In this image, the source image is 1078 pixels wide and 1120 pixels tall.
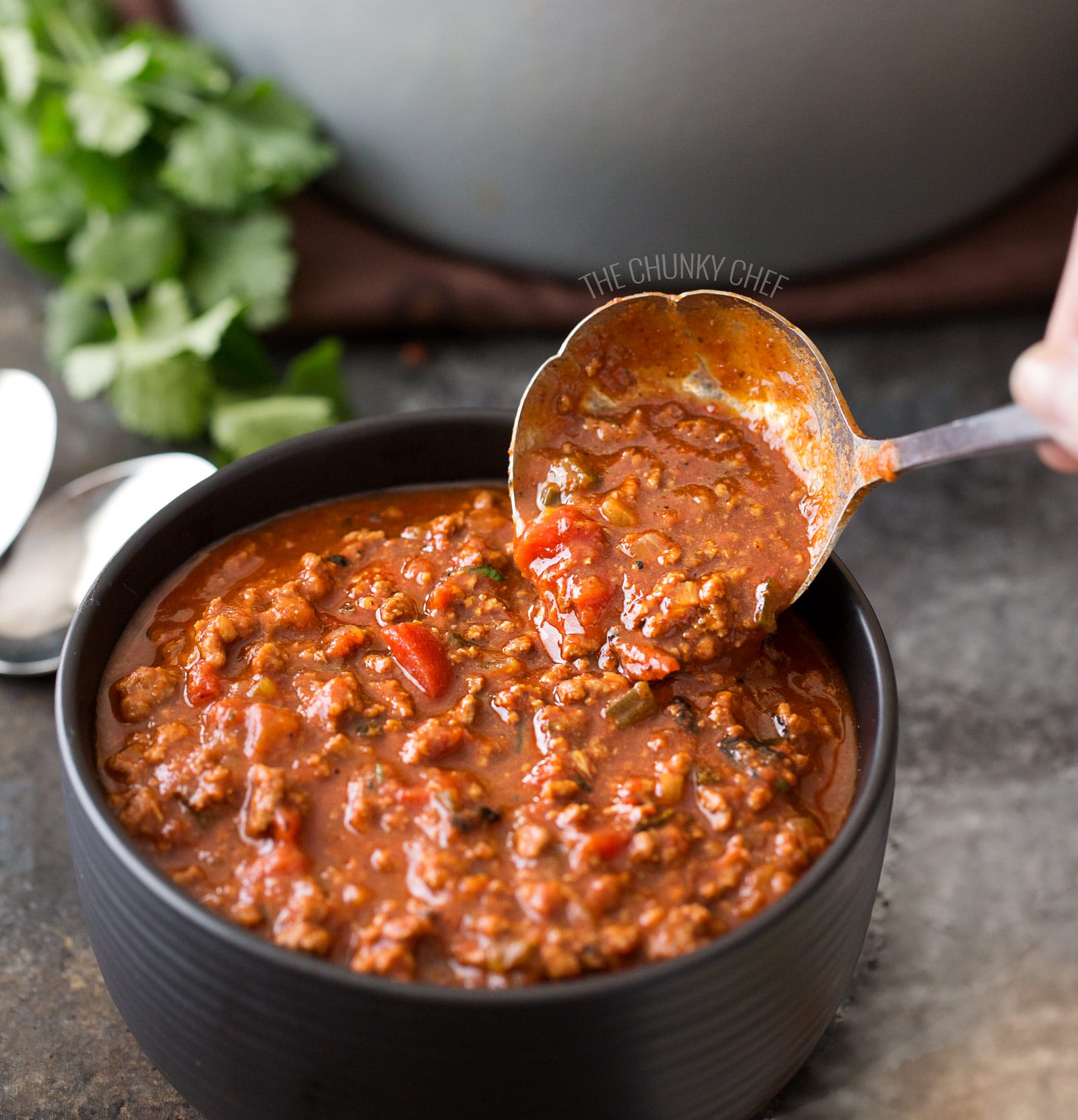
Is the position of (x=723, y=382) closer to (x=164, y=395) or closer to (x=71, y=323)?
(x=164, y=395)

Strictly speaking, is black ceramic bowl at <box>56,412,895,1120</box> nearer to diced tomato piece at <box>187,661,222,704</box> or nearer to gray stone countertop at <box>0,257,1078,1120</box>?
diced tomato piece at <box>187,661,222,704</box>

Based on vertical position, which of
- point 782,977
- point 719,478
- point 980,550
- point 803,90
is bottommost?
point 980,550

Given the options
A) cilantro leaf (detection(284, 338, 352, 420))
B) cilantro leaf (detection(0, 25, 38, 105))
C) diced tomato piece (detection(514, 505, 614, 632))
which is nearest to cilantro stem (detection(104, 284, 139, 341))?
cilantro leaf (detection(284, 338, 352, 420))

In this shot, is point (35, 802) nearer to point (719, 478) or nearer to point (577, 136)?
point (719, 478)

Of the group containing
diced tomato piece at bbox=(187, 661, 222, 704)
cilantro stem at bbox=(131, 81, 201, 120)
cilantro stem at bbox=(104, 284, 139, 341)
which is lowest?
cilantro stem at bbox=(104, 284, 139, 341)

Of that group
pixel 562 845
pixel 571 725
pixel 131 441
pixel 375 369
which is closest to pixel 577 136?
pixel 375 369

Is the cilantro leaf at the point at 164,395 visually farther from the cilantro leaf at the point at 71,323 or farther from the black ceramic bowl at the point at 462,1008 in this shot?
the black ceramic bowl at the point at 462,1008
